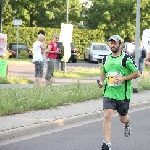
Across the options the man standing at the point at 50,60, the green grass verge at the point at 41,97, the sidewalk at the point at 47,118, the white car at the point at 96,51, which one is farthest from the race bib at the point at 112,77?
the white car at the point at 96,51

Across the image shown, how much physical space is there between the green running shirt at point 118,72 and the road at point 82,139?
87 cm

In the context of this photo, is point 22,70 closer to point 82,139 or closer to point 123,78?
point 82,139

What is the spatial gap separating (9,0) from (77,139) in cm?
5175

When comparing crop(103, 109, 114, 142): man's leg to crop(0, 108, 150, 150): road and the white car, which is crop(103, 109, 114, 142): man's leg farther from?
the white car

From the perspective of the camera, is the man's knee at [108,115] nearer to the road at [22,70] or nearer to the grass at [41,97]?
the grass at [41,97]

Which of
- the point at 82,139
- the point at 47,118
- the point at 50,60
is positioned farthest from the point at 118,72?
the point at 50,60

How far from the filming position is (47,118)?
1277cm

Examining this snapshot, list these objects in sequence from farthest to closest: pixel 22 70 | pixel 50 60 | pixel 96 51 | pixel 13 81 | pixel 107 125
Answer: pixel 96 51 < pixel 22 70 < pixel 13 81 < pixel 50 60 < pixel 107 125

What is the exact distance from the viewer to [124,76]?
948 centimetres

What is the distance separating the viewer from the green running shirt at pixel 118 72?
31.1 feet

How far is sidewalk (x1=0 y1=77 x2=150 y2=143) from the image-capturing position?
11.2 meters

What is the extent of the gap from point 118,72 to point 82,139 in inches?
67.9

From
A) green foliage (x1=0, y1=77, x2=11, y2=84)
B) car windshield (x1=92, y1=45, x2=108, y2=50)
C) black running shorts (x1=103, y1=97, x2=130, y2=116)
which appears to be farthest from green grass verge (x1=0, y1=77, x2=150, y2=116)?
car windshield (x1=92, y1=45, x2=108, y2=50)

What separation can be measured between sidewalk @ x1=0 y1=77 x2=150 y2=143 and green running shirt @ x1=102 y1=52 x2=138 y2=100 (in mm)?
2114
